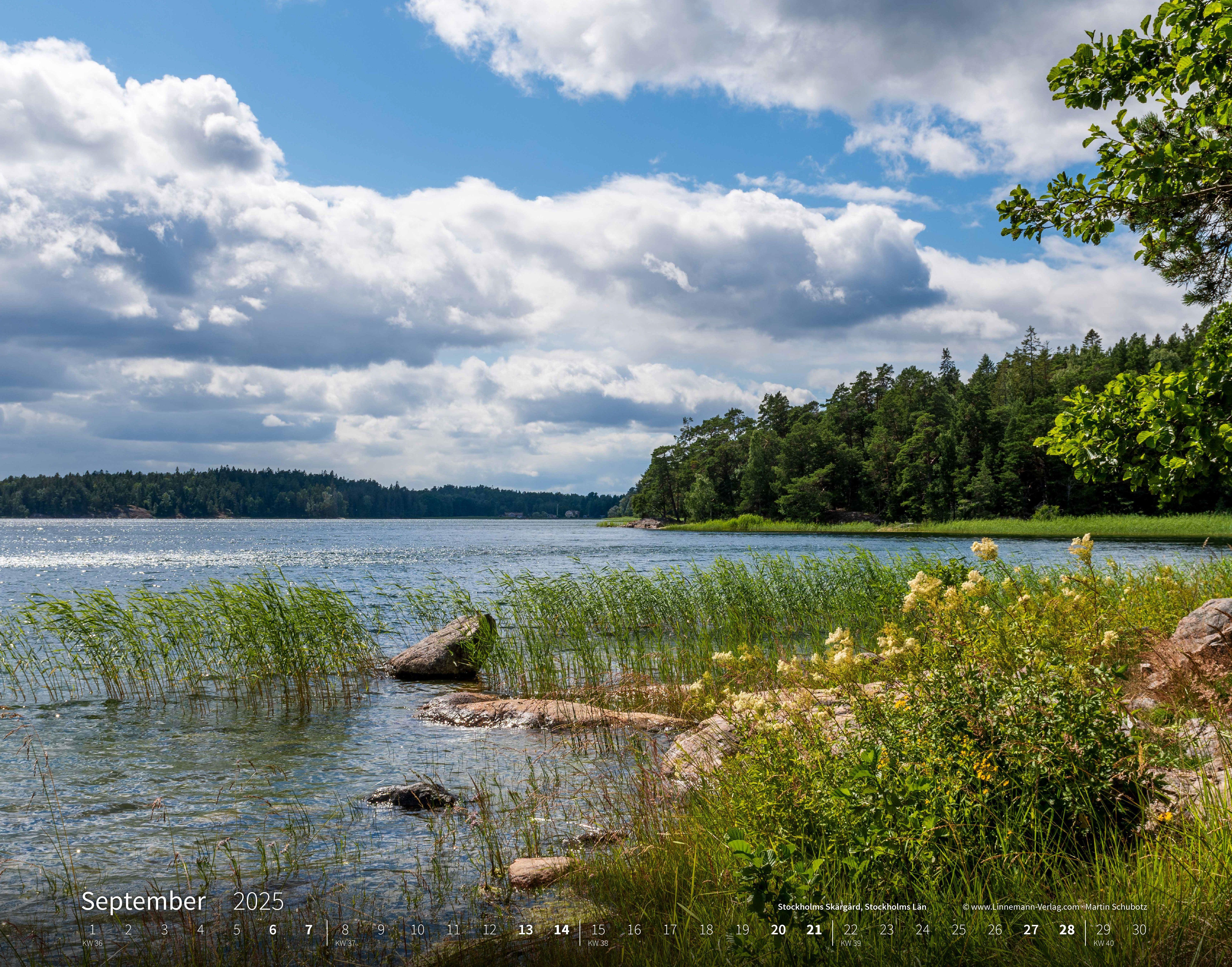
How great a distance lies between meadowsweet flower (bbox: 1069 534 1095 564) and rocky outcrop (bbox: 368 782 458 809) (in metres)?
7.43

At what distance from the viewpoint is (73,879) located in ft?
20.7

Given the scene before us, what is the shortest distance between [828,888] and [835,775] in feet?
→ 2.06

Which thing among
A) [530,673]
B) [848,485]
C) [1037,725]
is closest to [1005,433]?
[848,485]

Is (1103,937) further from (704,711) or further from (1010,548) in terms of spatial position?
(1010,548)

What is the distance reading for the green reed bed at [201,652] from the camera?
1380cm

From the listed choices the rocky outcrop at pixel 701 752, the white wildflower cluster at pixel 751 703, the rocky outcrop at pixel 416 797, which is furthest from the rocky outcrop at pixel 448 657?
the white wildflower cluster at pixel 751 703

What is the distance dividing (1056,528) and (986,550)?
7533 cm

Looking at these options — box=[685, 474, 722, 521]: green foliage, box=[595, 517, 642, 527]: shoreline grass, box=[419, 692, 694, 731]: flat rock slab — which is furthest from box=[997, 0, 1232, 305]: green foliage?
box=[595, 517, 642, 527]: shoreline grass

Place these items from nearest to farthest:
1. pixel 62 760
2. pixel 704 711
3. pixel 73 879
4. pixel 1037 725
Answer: pixel 1037 725, pixel 73 879, pixel 62 760, pixel 704 711

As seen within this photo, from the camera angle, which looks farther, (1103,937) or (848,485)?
(848,485)

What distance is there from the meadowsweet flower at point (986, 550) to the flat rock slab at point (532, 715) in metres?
5.23

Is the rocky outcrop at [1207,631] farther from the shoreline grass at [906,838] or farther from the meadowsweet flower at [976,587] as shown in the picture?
the meadowsweet flower at [976,587]

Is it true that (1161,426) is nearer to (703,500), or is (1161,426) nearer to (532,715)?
(532,715)

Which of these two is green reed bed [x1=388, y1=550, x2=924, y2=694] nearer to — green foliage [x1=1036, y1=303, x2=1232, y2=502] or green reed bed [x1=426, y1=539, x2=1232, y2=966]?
green foliage [x1=1036, y1=303, x2=1232, y2=502]
